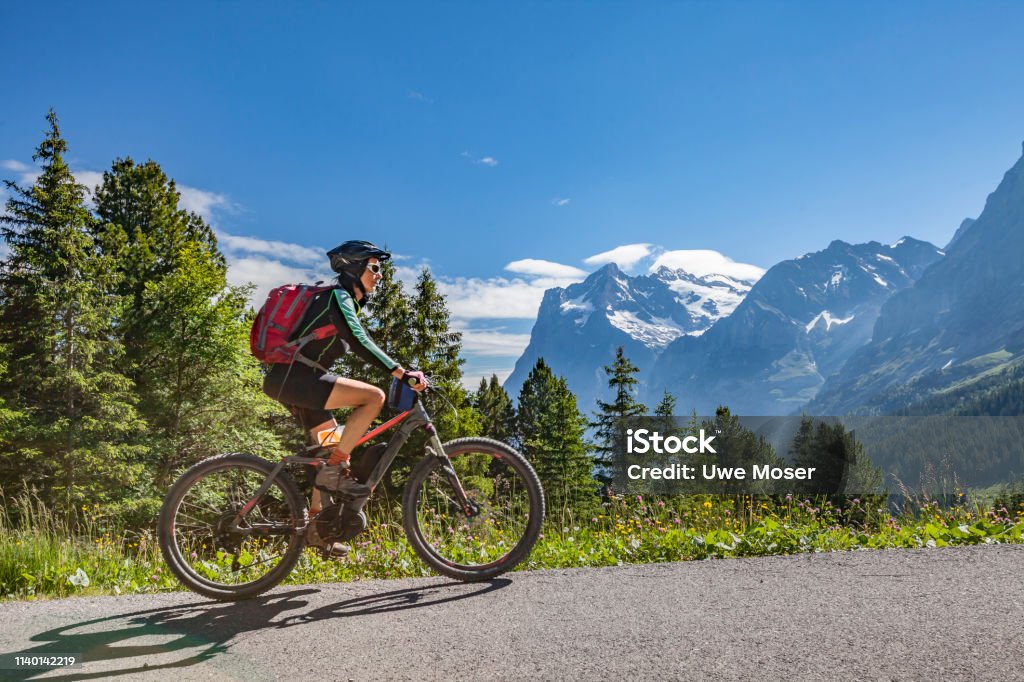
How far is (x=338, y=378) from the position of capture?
16.8 feet

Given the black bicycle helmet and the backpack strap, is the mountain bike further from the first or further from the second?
the black bicycle helmet

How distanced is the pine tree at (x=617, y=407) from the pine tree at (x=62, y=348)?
34893 millimetres

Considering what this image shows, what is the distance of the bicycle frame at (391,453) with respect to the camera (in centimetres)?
521

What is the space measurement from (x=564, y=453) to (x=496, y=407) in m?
26.3

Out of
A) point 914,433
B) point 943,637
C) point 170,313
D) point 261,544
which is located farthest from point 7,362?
point 914,433

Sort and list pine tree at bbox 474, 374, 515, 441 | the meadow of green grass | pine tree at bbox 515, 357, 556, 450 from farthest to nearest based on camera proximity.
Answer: pine tree at bbox 474, 374, 515, 441, pine tree at bbox 515, 357, 556, 450, the meadow of green grass

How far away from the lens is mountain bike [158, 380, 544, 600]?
5.21 m

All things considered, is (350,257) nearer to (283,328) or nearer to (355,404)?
(283,328)

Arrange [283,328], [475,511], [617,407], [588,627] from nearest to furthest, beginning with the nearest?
[588,627], [283,328], [475,511], [617,407]

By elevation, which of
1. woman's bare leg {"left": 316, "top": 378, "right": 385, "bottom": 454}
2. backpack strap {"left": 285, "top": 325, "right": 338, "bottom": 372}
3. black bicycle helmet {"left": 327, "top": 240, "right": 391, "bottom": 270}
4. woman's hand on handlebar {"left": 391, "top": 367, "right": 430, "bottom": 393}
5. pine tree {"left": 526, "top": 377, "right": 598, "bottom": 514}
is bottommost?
pine tree {"left": 526, "top": 377, "right": 598, "bottom": 514}

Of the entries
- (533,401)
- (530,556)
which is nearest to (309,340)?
(530,556)

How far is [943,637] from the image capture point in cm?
400

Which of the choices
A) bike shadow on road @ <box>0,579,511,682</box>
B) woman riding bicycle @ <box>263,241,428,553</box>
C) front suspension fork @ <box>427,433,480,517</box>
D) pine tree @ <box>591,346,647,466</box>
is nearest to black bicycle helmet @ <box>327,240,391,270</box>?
woman riding bicycle @ <box>263,241,428,553</box>

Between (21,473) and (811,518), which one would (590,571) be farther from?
(21,473)
